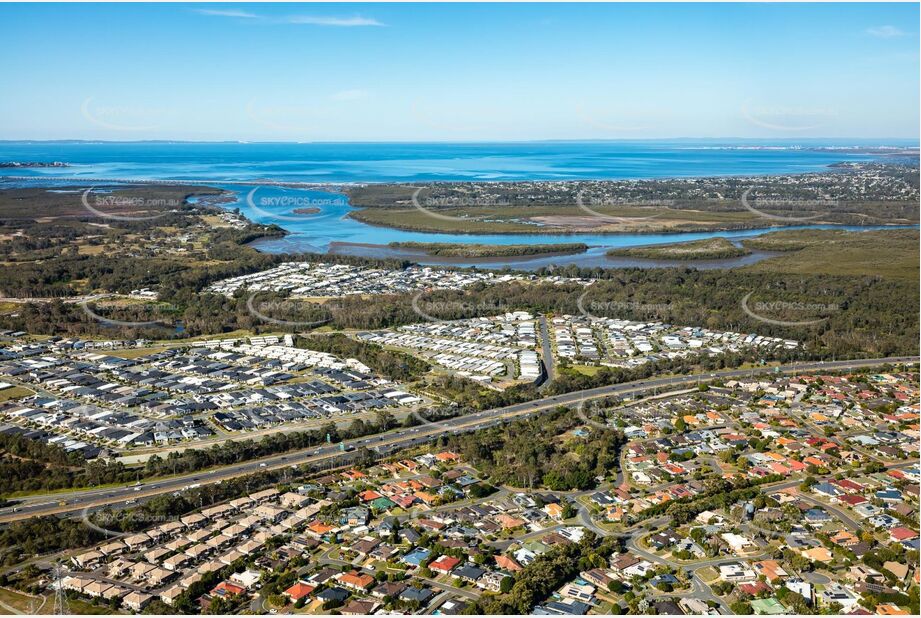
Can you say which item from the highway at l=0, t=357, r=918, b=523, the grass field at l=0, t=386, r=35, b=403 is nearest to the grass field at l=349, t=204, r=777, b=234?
the highway at l=0, t=357, r=918, b=523

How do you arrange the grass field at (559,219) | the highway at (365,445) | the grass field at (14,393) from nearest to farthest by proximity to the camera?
the highway at (365,445) < the grass field at (14,393) < the grass field at (559,219)

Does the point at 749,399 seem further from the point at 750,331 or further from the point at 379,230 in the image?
the point at 379,230

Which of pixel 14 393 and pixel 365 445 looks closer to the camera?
pixel 365 445

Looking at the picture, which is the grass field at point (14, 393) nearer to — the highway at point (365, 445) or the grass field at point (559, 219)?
the highway at point (365, 445)

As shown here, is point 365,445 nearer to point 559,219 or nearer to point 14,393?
point 14,393

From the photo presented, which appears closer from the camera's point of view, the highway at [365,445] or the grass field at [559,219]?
the highway at [365,445]

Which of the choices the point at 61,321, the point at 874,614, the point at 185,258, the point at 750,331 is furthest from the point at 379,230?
the point at 874,614

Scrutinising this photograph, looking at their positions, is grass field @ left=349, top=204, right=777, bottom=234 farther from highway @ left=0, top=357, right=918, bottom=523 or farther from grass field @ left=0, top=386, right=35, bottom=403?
grass field @ left=0, top=386, right=35, bottom=403

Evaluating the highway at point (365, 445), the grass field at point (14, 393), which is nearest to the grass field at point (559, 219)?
the highway at point (365, 445)

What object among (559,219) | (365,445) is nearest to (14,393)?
(365,445)

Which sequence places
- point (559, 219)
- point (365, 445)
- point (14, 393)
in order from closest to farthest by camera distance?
point (365, 445)
point (14, 393)
point (559, 219)
